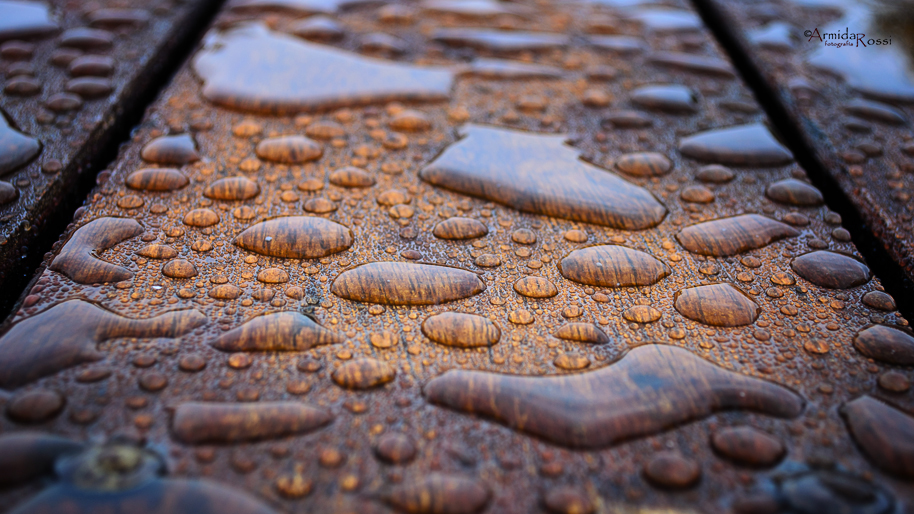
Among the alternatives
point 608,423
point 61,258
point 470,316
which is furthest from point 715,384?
point 61,258

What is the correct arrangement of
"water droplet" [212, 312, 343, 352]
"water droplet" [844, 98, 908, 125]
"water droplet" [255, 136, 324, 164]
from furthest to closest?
1. "water droplet" [844, 98, 908, 125]
2. "water droplet" [255, 136, 324, 164]
3. "water droplet" [212, 312, 343, 352]

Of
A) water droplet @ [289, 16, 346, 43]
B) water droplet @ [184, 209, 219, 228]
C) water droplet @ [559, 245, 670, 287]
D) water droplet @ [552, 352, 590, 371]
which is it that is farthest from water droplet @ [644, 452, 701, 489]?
water droplet @ [289, 16, 346, 43]

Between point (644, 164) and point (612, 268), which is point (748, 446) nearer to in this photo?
point (612, 268)

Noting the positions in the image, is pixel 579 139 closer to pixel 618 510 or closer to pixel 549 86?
pixel 549 86

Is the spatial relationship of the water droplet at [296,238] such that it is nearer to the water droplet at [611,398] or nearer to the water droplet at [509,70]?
the water droplet at [611,398]

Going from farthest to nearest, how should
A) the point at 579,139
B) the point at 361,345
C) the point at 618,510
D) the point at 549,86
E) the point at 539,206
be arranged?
the point at 549,86, the point at 579,139, the point at 539,206, the point at 361,345, the point at 618,510

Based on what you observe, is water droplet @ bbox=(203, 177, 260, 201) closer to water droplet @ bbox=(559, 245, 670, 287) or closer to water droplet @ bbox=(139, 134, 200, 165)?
water droplet @ bbox=(139, 134, 200, 165)
